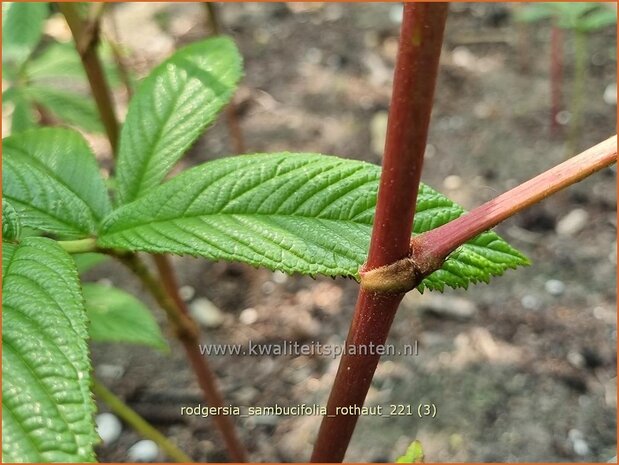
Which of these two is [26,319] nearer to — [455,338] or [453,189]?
[455,338]

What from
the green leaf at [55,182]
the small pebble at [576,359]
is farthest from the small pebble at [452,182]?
the green leaf at [55,182]

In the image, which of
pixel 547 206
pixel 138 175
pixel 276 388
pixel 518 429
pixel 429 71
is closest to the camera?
pixel 429 71

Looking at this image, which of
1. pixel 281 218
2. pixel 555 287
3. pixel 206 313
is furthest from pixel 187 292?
pixel 281 218

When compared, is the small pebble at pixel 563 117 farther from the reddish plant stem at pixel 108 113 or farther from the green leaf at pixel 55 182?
the green leaf at pixel 55 182

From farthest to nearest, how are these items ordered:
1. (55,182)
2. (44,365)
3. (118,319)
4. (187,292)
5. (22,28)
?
(187,292) → (22,28) → (118,319) → (55,182) → (44,365)

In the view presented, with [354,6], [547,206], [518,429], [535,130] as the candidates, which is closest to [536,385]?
[518,429]

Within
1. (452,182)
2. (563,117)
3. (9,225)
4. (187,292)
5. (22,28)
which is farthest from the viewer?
(563,117)

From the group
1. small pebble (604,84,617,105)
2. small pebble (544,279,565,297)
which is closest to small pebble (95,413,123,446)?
small pebble (544,279,565,297)

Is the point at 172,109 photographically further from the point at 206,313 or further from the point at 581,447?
the point at 581,447
